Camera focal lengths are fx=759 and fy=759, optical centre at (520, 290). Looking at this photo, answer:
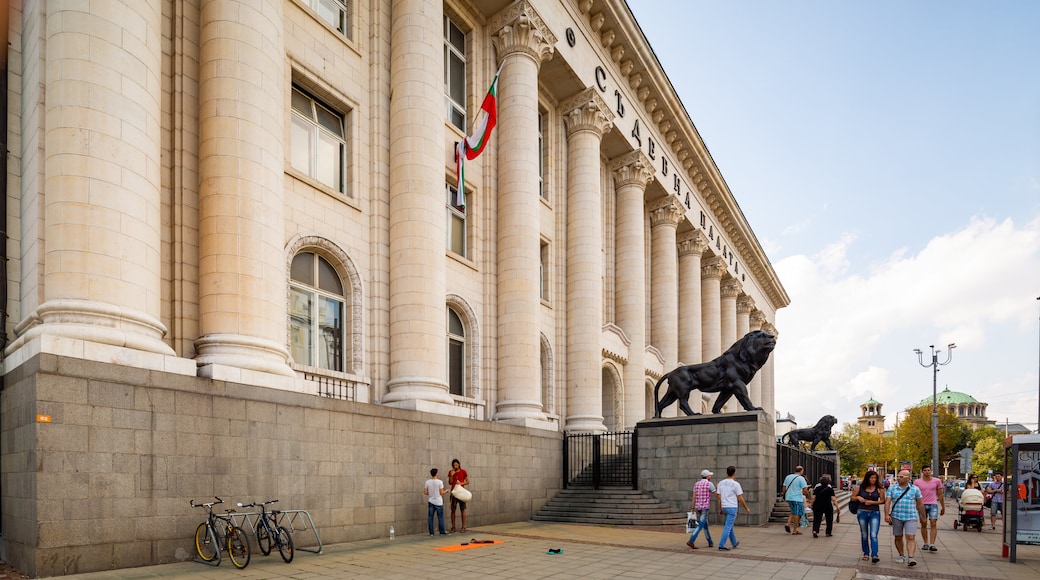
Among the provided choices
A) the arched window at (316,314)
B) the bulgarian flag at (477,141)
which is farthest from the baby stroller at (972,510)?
the arched window at (316,314)

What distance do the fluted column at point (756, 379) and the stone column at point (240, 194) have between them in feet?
165

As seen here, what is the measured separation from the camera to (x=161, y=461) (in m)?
12.0

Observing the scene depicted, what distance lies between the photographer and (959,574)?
42.9ft

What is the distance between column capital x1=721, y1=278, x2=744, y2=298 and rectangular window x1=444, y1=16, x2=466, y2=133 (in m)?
35.2

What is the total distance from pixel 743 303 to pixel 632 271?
96.9 ft

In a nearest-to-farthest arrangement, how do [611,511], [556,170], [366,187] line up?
1. [366,187]
2. [611,511]
3. [556,170]

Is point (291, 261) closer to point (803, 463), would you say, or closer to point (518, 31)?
point (518, 31)

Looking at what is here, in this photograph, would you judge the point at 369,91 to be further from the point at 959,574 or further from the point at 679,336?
the point at 679,336

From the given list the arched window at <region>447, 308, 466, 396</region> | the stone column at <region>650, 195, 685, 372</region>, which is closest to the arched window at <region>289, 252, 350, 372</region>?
the arched window at <region>447, 308, 466, 396</region>

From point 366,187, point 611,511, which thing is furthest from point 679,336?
point 366,187

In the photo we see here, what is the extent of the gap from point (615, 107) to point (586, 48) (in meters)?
3.74

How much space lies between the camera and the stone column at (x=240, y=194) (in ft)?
47.2

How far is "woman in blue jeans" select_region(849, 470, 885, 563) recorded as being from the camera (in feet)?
45.8

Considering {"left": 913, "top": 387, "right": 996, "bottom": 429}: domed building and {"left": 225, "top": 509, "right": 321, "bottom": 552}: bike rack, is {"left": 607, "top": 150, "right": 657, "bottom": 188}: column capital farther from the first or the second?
{"left": 913, "top": 387, "right": 996, "bottom": 429}: domed building
